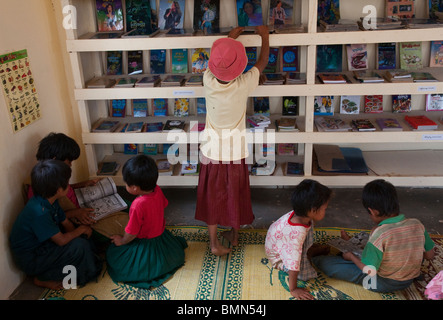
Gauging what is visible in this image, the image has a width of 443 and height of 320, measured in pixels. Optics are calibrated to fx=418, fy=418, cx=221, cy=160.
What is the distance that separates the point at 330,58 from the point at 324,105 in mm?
348

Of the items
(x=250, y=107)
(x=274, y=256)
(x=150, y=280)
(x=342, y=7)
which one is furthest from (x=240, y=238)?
(x=342, y=7)

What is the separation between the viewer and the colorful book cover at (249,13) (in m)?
2.95

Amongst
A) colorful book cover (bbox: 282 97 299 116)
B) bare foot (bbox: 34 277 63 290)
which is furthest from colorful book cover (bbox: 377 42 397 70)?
bare foot (bbox: 34 277 63 290)

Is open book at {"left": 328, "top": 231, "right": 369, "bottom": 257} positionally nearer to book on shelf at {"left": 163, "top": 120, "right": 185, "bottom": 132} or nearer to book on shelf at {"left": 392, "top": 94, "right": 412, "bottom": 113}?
book on shelf at {"left": 392, "top": 94, "right": 412, "bottom": 113}

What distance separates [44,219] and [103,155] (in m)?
1.25

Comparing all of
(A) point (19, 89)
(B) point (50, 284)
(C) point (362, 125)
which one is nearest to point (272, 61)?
(C) point (362, 125)

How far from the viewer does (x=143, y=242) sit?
7.76 feet

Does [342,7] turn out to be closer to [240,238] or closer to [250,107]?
[250,107]

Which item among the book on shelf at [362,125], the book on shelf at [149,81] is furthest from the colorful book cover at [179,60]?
the book on shelf at [362,125]

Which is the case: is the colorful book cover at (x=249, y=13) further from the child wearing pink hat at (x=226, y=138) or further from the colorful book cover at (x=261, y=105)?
the colorful book cover at (x=261, y=105)

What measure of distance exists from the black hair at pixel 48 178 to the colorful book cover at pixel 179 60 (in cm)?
128

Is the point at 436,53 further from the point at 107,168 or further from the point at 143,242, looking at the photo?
the point at 107,168

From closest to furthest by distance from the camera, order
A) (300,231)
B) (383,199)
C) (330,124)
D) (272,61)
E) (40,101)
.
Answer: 1. (383,199)
2. (300,231)
3. (40,101)
4. (330,124)
5. (272,61)

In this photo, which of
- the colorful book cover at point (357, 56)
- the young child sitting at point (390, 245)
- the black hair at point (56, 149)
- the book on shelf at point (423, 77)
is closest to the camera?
the young child sitting at point (390, 245)
